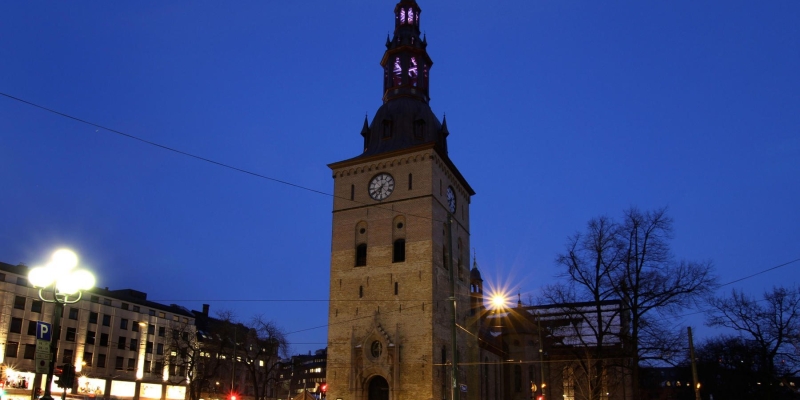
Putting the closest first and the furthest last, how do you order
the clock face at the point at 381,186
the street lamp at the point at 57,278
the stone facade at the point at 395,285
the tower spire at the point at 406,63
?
the street lamp at the point at 57,278 → the stone facade at the point at 395,285 → the clock face at the point at 381,186 → the tower spire at the point at 406,63

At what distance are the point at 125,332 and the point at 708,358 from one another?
63.6 m

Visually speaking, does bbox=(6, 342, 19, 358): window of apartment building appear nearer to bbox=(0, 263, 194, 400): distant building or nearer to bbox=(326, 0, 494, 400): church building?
bbox=(0, 263, 194, 400): distant building

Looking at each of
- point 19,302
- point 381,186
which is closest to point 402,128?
point 381,186

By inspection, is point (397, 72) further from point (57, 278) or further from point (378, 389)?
point (57, 278)

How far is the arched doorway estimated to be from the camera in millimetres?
42562

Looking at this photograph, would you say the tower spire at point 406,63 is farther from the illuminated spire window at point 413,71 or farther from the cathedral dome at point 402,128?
the cathedral dome at point 402,128

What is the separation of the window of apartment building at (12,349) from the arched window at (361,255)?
32004 millimetres

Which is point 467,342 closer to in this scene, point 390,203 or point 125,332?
point 390,203

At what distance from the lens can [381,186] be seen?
158 ft

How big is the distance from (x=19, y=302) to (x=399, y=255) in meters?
35.3

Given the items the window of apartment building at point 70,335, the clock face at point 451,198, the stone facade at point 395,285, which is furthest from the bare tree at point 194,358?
the clock face at point 451,198

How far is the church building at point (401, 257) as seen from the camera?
140ft

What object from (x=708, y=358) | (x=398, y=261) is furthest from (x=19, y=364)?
(x=708, y=358)

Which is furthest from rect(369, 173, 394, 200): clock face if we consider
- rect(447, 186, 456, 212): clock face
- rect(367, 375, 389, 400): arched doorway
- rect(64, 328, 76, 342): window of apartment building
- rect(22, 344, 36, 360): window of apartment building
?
rect(64, 328, 76, 342): window of apartment building
